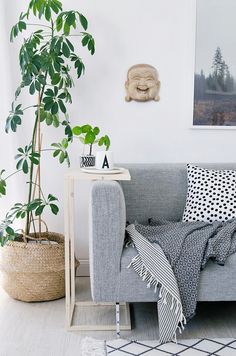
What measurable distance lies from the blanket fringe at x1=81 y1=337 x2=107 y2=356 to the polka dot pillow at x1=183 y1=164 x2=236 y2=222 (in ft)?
→ 2.87

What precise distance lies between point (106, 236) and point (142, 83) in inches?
45.6

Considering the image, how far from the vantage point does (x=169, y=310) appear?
2.19 metres

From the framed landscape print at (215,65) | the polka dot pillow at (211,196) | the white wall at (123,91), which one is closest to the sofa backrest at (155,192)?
the polka dot pillow at (211,196)

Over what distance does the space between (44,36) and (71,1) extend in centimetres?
27

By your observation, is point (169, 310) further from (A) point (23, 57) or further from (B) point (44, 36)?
(B) point (44, 36)

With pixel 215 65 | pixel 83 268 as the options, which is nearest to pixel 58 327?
pixel 83 268

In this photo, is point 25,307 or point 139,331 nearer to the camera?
point 139,331

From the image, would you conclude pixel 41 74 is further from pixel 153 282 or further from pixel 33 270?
pixel 153 282

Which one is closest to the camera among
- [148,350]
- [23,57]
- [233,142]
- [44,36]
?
[148,350]

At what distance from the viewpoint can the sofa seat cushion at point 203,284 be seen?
88.5 inches

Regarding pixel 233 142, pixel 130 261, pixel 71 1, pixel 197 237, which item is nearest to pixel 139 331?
pixel 130 261

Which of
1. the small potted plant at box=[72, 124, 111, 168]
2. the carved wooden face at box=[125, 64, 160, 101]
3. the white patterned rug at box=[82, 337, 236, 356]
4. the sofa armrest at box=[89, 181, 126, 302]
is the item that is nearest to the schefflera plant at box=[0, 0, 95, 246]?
the small potted plant at box=[72, 124, 111, 168]

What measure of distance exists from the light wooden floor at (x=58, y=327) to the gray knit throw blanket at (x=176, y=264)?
0.61 feet

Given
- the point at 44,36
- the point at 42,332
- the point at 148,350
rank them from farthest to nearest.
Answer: the point at 44,36 < the point at 42,332 < the point at 148,350
